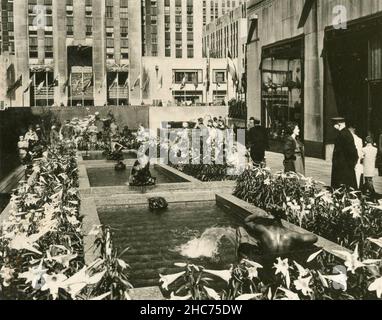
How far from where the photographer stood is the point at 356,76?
1978cm

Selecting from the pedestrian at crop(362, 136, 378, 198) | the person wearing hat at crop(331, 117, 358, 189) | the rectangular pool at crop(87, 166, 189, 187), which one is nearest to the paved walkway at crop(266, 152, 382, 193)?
the pedestrian at crop(362, 136, 378, 198)

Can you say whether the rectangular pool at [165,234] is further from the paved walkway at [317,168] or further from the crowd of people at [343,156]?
the paved walkway at [317,168]

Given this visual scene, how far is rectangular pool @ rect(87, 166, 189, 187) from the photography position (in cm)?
1631

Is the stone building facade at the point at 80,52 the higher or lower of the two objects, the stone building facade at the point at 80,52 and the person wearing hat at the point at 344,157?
the higher

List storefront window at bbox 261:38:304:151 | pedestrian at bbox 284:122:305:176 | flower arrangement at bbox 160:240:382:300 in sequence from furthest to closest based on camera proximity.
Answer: storefront window at bbox 261:38:304:151
pedestrian at bbox 284:122:305:176
flower arrangement at bbox 160:240:382:300

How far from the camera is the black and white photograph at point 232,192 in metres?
4.78

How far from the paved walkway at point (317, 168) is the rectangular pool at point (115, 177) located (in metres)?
3.81

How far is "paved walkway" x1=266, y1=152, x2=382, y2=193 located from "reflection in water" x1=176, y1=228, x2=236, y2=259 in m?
5.11

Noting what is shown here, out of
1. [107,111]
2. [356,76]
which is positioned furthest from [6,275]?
[107,111]

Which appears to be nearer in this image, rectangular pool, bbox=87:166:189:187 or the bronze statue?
the bronze statue

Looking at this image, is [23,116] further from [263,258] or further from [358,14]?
[263,258]

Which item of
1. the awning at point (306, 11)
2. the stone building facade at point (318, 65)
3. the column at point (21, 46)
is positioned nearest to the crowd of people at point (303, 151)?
the stone building facade at point (318, 65)

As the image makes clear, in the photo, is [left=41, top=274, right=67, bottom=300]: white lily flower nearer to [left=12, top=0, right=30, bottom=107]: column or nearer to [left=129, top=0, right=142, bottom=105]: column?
[left=12, top=0, right=30, bottom=107]: column

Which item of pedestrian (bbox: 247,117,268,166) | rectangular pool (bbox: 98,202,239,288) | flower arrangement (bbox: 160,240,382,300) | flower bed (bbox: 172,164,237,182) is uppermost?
pedestrian (bbox: 247,117,268,166)
